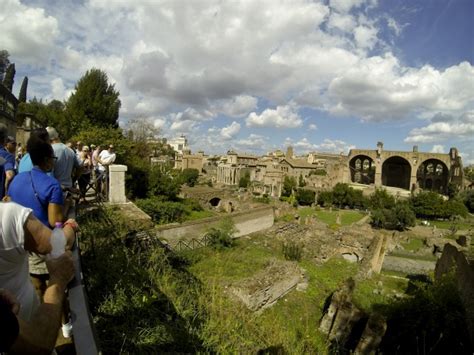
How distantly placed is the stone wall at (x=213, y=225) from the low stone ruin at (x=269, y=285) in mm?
4964

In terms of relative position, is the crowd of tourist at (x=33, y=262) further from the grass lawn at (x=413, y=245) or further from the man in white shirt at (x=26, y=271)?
the grass lawn at (x=413, y=245)

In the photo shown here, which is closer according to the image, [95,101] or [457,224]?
[95,101]

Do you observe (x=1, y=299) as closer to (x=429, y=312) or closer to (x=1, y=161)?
(x=1, y=161)

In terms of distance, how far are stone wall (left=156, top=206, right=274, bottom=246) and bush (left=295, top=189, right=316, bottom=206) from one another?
2707 centimetres

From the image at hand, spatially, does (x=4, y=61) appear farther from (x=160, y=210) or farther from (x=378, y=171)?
(x=378, y=171)

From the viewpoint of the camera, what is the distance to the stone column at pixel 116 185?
27.1ft

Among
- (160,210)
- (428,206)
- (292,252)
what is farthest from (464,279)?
(428,206)

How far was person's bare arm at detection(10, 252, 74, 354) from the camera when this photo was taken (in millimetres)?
1360

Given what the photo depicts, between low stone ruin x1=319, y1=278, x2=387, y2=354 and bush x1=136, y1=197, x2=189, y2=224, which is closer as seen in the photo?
low stone ruin x1=319, y1=278, x2=387, y2=354

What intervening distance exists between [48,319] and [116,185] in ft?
23.7

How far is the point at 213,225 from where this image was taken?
1708 cm

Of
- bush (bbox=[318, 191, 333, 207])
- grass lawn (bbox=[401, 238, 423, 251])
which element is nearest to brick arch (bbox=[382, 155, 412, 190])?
bush (bbox=[318, 191, 333, 207])

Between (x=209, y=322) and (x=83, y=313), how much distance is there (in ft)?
6.34

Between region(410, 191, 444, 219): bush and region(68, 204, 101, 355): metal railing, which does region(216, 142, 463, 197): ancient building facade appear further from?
region(68, 204, 101, 355): metal railing
